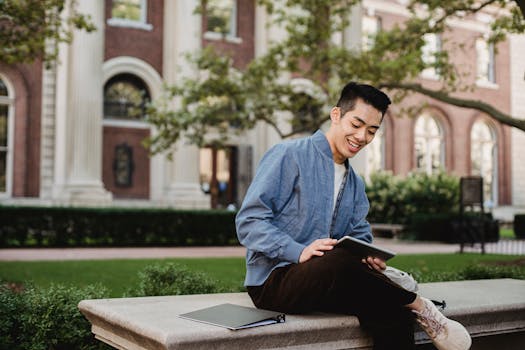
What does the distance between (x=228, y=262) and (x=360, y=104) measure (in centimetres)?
946

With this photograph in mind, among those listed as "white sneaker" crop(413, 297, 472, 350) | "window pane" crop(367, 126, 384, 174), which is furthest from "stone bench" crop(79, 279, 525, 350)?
"window pane" crop(367, 126, 384, 174)

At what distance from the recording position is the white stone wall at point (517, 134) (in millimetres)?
35281

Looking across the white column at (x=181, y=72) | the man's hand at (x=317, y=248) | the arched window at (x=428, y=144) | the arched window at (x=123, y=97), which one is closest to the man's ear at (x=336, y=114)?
the man's hand at (x=317, y=248)

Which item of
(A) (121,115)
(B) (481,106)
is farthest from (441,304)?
(A) (121,115)

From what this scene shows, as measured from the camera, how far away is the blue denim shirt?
A: 354cm

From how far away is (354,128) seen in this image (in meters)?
3.85

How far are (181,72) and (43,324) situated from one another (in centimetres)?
1981

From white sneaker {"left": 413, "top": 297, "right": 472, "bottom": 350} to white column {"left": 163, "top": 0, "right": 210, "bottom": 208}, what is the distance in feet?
63.8

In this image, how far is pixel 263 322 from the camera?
3248 millimetres

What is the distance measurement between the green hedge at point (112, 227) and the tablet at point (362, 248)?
49.0ft

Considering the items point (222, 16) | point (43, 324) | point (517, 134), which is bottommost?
point (43, 324)

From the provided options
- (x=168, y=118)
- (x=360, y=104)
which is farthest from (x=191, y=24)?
(x=360, y=104)

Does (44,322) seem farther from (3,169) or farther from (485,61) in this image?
(485,61)

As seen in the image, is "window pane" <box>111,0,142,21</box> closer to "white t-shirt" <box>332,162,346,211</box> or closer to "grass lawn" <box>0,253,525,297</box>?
"grass lawn" <box>0,253,525,297</box>
